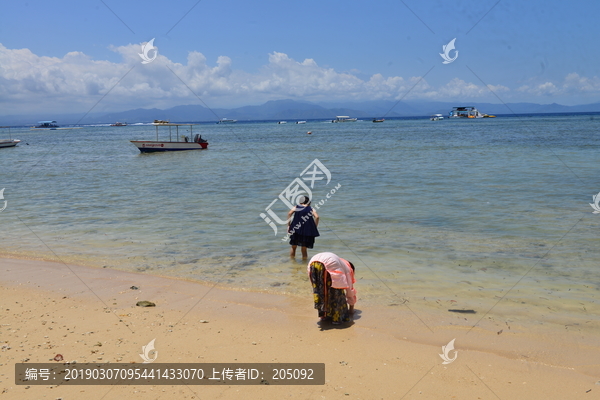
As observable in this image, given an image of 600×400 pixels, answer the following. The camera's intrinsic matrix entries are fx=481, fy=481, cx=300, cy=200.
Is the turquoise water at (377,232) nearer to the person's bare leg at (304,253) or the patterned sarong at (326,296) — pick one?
the person's bare leg at (304,253)

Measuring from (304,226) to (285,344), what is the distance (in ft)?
12.1

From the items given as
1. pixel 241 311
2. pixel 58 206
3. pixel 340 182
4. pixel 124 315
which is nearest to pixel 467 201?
pixel 340 182

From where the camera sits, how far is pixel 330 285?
6.21m

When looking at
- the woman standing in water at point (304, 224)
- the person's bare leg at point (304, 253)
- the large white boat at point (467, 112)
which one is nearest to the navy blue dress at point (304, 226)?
the woman standing in water at point (304, 224)

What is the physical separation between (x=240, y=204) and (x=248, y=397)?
11.4 meters

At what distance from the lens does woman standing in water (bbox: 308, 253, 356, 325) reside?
620cm

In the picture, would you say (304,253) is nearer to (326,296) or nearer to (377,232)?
(377,232)

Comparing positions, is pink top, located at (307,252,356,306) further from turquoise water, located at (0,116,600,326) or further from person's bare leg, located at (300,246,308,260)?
person's bare leg, located at (300,246,308,260)

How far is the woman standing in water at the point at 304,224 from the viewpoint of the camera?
29.8 ft

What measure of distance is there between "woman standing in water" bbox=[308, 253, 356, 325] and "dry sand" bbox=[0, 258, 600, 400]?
210 mm

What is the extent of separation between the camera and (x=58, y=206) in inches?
628

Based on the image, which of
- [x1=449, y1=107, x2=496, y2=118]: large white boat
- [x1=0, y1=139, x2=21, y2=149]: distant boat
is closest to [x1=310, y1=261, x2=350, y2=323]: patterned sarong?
[x1=0, y1=139, x2=21, y2=149]: distant boat

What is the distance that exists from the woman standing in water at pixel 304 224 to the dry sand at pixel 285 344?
1.95 m

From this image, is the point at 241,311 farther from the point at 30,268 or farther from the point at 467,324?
the point at 30,268
